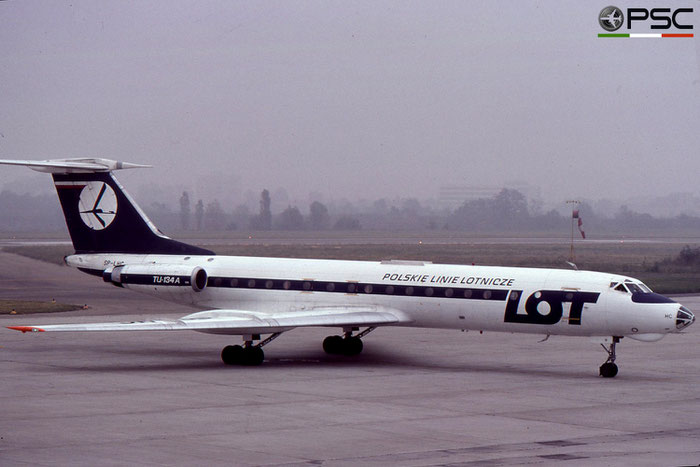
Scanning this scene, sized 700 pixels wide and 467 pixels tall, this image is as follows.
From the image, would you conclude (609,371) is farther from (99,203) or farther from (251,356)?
(99,203)

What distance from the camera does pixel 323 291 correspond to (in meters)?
23.8

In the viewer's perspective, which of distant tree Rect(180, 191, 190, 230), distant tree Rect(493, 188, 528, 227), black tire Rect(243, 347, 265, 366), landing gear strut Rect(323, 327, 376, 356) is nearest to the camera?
black tire Rect(243, 347, 265, 366)

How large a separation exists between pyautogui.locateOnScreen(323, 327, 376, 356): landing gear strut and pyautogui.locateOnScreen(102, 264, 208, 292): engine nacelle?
3.57 m

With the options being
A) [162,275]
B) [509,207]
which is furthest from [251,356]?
[509,207]

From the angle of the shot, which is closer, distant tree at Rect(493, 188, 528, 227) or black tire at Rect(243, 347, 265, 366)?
black tire at Rect(243, 347, 265, 366)

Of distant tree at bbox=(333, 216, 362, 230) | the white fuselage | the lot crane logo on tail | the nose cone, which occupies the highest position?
the lot crane logo on tail

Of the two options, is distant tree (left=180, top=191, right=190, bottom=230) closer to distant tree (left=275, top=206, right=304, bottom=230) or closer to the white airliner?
distant tree (left=275, top=206, right=304, bottom=230)

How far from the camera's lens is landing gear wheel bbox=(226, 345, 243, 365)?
2217 centimetres

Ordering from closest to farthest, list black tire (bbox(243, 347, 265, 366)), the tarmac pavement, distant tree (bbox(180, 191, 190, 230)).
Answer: the tarmac pavement, black tire (bbox(243, 347, 265, 366)), distant tree (bbox(180, 191, 190, 230))

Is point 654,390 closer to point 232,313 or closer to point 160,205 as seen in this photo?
point 232,313

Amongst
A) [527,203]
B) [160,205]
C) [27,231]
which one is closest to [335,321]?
[160,205]

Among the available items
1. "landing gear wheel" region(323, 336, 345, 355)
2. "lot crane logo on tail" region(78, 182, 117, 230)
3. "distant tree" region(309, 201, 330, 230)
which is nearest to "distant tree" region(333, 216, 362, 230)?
"distant tree" region(309, 201, 330, 230)

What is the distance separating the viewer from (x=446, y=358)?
24.3m

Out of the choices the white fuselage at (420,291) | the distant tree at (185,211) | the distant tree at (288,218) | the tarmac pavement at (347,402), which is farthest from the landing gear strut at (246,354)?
the distant tree at (288,218)
